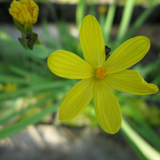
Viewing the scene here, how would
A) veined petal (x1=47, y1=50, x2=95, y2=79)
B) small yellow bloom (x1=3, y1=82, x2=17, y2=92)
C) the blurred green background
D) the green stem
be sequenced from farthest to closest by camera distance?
small yellow bloom (x1=3, y1=82, x2=17, y2=92) < the blurred green background < the green stem < veined petal (x1=47, y1=50, x2=95, y2=79)

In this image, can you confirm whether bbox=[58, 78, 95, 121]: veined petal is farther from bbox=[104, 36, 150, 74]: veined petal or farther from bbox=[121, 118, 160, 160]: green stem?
bbox=[121, 118, 160, 160]: green stem

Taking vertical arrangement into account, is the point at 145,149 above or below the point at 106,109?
below

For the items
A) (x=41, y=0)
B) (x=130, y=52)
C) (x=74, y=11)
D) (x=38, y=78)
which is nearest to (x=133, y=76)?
(x=130, y=52)

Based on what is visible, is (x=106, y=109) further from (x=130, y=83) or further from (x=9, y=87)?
(x=9, y=87)

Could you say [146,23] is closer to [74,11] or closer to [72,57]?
[74,11]

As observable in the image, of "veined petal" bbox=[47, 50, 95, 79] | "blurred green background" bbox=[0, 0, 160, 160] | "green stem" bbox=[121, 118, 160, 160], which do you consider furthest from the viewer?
"blurred green background" bbox=[0, 0, 160, 160]

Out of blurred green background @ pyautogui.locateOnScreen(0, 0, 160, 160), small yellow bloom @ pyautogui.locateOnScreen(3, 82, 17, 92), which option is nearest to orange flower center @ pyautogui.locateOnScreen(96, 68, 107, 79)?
blurred green background @ pyautogui.locateOnScreen(0, 0, 160, 160)

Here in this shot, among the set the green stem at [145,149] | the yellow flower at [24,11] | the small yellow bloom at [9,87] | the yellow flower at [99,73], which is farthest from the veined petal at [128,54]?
the small yellow bloom at [9,87]

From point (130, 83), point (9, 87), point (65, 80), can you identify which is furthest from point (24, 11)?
point (9, 87)
